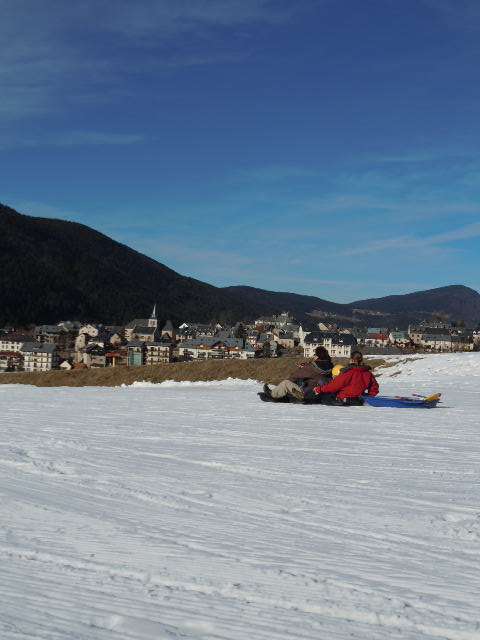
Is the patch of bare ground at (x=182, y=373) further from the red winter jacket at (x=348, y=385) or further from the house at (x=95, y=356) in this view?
the house at (x=95, y=356)

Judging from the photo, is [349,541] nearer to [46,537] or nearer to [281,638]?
[281,638]

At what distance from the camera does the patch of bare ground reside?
1336 inches

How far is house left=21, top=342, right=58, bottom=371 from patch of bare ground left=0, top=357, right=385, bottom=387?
277 ft

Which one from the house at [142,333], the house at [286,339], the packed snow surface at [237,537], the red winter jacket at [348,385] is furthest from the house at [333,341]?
the packed snow surface at [237,537]

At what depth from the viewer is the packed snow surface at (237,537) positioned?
3262mm

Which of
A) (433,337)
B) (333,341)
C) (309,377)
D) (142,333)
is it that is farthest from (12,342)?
(309,377)

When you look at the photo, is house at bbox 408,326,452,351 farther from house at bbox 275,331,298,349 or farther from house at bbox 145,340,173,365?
house at bbox 145,340,173,365

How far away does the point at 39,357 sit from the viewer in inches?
4889

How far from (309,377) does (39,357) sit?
116 m

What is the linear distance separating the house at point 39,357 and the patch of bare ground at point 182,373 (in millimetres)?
84476

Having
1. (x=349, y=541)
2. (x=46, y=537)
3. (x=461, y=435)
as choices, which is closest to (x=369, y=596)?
(x=349, y=541)

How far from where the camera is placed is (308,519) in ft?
17.0

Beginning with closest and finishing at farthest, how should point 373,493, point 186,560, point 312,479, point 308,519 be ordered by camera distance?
point 186,560, point 308,519, point 373,493, point 312,479

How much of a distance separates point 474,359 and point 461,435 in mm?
21281
